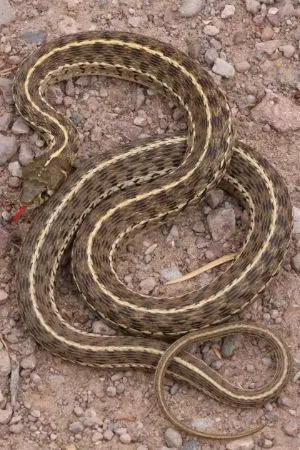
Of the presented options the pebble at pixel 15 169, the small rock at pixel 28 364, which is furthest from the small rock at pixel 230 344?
the pebble at pixel 15 169

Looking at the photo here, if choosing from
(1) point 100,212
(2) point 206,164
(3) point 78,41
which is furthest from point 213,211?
(3) point 78,41

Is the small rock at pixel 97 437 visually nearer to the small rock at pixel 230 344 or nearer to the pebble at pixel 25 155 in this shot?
the small rock at pixel 230 344

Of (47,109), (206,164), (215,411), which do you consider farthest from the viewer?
(47,109)

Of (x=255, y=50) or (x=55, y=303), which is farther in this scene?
(x=255, y=50)

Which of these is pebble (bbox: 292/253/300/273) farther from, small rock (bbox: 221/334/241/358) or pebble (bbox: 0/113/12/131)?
pebble (bbox: 0/113/12/131)

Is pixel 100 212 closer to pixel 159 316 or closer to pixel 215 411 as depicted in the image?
pixel 159 316

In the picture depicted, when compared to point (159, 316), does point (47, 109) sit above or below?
above
